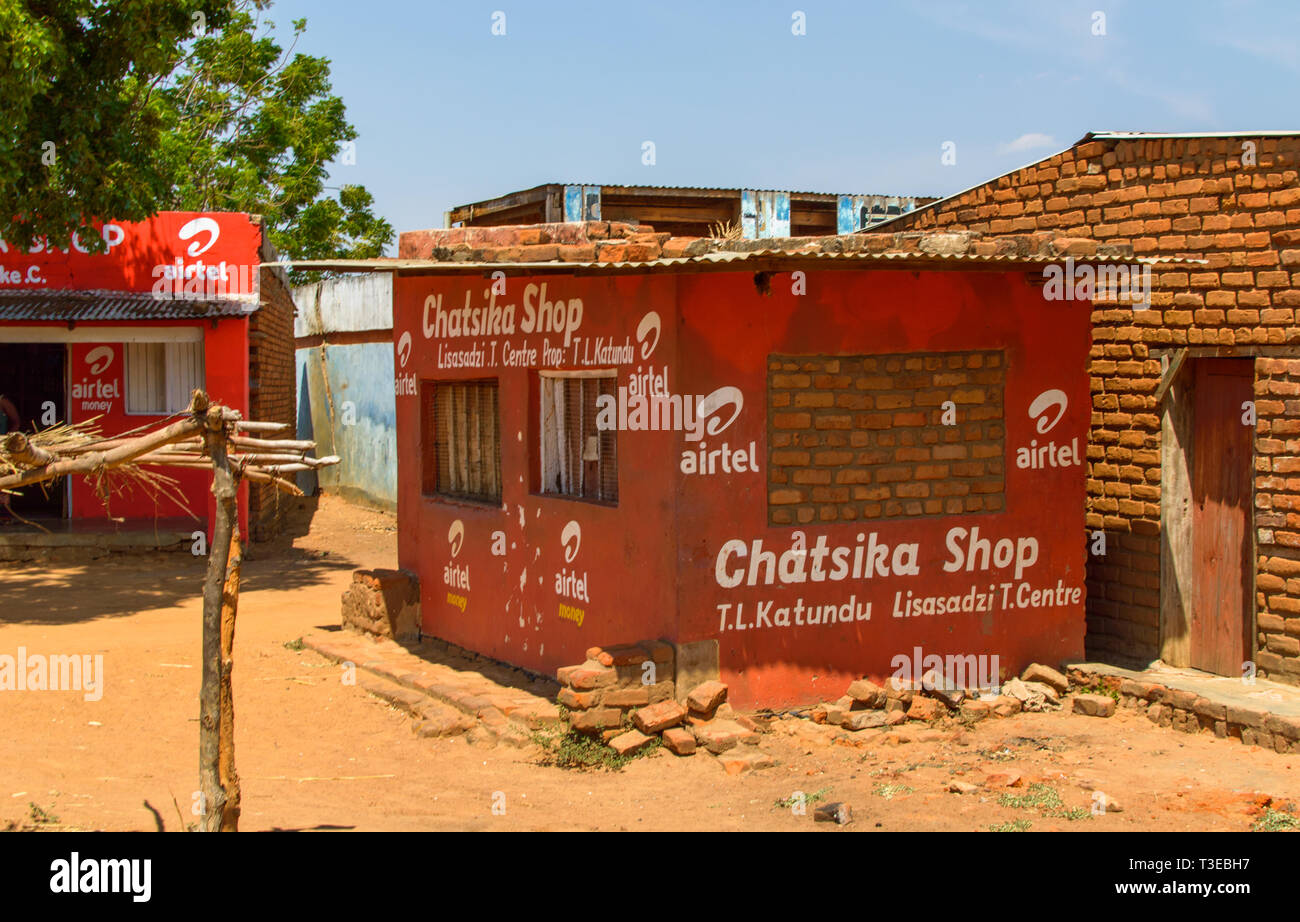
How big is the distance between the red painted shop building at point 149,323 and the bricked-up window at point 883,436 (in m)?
7.59

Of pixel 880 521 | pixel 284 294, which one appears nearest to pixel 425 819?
pixel 880 521

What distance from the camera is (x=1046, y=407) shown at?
8.25 metres

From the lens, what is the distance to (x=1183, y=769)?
6699 millimetres

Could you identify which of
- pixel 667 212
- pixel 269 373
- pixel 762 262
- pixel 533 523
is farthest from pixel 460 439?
pixel 269 373

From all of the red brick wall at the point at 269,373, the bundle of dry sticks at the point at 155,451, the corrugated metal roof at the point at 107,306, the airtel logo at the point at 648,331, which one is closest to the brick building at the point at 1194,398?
the airtel logo at the point at 648,331

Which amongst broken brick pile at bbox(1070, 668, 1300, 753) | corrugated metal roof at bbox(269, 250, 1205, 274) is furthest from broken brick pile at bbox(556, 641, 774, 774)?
broken brick pile at bbox(1070, 668, 1300, 753)

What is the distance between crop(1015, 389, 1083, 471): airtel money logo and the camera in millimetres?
8195

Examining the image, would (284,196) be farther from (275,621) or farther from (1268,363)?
(1268,363)

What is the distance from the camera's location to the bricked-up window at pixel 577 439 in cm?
810

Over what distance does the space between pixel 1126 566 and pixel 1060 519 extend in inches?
36.2

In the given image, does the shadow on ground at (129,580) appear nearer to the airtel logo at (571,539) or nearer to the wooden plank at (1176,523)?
the airtel logo at (571,539)

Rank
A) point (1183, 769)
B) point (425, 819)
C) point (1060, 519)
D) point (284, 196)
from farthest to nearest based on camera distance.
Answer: point (284, 196), point (1060, 519), point (1183, 769), point (425, 819)

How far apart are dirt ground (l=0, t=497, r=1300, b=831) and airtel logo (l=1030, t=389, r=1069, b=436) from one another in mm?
1918

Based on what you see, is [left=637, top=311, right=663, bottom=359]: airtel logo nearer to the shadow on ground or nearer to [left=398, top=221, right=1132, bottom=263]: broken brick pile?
[left=398, top=221, right=1132, bottom=263]: broken brick pile
